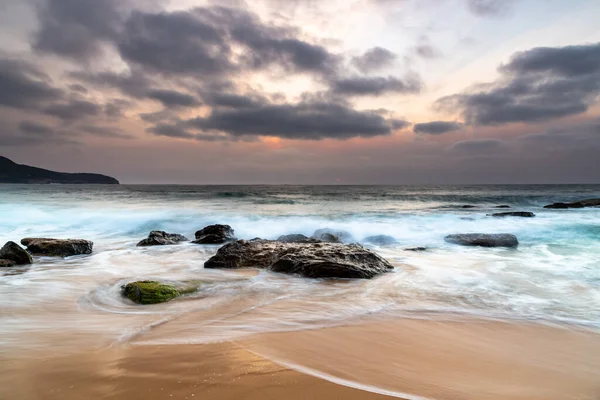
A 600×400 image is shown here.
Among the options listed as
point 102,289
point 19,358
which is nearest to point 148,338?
point 19,358

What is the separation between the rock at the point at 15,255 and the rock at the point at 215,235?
4993mm

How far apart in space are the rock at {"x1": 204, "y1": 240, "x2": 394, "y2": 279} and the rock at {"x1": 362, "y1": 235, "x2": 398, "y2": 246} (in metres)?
5.17

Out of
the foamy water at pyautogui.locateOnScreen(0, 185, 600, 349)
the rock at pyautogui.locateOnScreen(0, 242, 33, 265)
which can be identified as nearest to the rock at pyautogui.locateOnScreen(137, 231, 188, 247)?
the foamy water at pyautogui.locateOnScreen(0, 185, 600, 349)

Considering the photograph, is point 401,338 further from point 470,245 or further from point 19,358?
point 470,245

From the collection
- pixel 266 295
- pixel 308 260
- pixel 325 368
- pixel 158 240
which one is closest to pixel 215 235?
pixel 158 240

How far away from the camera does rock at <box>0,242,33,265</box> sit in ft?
26.6

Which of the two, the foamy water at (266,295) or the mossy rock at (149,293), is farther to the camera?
the mossy rock at (149,293)

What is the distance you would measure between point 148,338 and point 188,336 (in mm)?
404

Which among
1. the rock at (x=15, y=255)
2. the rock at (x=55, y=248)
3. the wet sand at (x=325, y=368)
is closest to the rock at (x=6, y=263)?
the rock at (x=15, y=255)

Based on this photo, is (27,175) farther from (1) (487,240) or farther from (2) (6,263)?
(1) (487,240)

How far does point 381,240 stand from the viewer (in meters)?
13.4

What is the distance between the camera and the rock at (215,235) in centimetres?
1231

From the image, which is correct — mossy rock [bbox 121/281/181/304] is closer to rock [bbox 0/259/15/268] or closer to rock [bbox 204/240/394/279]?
rock [bbox 204/240/394/279]

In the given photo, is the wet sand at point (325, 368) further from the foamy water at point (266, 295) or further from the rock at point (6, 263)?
the rock at point (6, 263)
